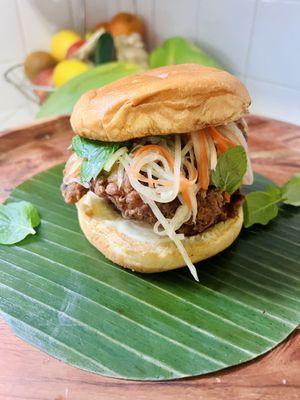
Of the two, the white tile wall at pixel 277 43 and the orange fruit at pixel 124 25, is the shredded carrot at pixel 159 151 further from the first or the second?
the orange fruit at pixel 124 25

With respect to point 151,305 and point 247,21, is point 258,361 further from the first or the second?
point 247,21

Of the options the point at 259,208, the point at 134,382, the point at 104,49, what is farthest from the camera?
the point at 104,49

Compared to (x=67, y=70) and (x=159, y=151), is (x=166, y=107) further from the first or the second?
(x=67, y=70)

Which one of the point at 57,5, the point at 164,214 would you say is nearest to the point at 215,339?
the point at 164,214

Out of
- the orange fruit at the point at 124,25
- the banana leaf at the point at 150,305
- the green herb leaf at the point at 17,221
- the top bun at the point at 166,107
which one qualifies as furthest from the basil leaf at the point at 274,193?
the orange fruit at the point at 124,25

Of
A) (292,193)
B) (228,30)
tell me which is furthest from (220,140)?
(228,30)
